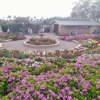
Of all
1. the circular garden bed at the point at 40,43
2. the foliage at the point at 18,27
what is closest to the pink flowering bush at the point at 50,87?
the circular garden bed at the point at 40,43

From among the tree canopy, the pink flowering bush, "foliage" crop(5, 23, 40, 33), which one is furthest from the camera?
the tree canopy

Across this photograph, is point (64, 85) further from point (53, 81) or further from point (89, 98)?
point (89, 98)

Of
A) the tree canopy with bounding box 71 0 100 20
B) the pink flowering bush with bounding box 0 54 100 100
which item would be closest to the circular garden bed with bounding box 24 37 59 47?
the pink flowering bush with bounding box 0 54 100 100

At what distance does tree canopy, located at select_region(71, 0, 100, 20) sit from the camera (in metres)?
44.9

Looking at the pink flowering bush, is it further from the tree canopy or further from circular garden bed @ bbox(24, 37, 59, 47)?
the tree canopy

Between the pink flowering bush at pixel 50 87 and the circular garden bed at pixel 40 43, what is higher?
the pink flowering bush at pixel 50 87

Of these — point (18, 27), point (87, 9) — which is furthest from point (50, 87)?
point (87, 9)

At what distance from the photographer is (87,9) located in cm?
4709

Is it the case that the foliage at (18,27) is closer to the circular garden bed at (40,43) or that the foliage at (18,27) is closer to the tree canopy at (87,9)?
the circular garden bed at (40,43)

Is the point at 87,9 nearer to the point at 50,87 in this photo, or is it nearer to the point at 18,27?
the point at 18,27

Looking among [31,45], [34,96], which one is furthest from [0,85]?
[31,45]

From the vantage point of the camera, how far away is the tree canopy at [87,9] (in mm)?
44938

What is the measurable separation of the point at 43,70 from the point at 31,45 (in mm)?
9887

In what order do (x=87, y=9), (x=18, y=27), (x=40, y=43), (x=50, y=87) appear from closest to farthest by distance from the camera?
(x=50, y=87) → (x=40, y=43) → (x=18, y=27) → (x=87, y=9)
